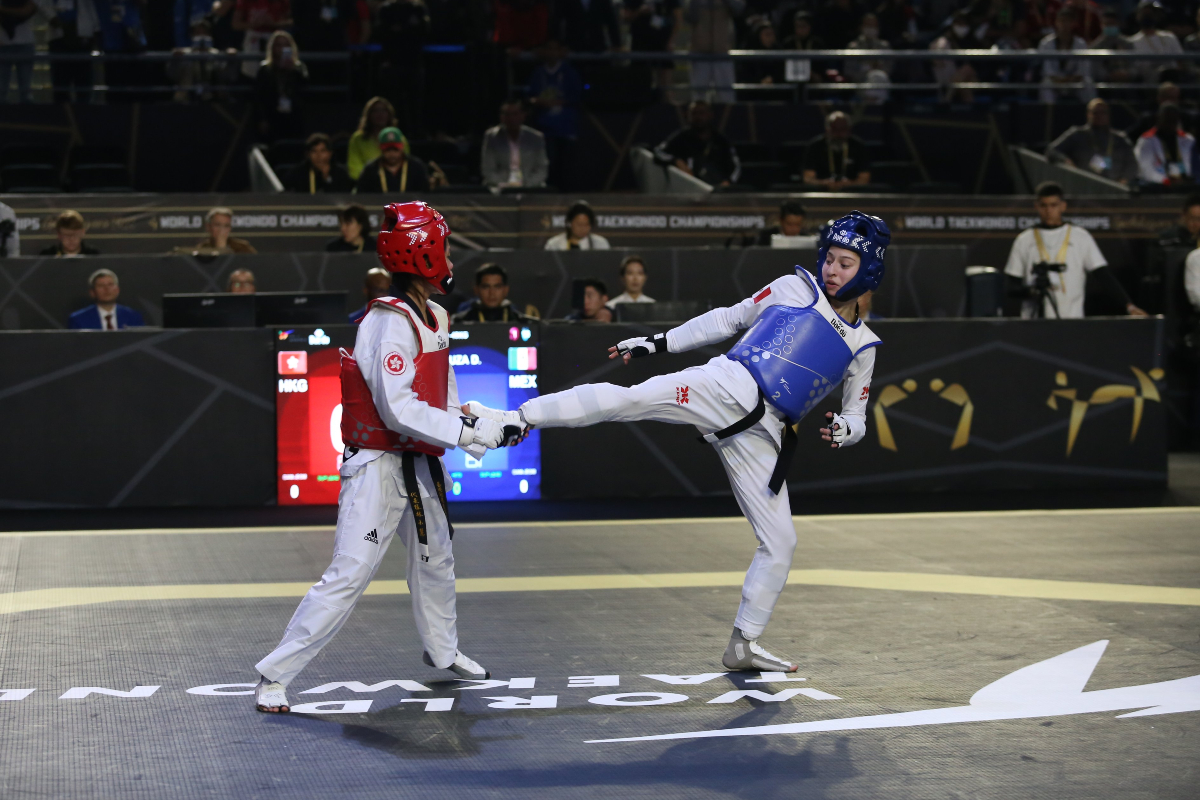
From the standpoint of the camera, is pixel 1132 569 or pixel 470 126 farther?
pixel 470 126

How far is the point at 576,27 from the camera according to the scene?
15.1m

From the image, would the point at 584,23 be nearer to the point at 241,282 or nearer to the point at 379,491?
the point at 241,282

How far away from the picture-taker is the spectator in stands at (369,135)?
12898 mm

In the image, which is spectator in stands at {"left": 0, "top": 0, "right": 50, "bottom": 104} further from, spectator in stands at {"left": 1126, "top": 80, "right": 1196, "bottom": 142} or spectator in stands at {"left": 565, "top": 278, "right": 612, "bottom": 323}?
spectator in stands at {"left": 1126, "top": 80, "right": 1196, "bottom": 142}

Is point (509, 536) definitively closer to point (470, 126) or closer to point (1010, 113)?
point (470, 126)

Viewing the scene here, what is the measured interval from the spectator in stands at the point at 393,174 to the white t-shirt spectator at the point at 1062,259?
5.54 m

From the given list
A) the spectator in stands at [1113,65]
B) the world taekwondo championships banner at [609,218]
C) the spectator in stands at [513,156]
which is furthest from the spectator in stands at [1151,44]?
the spectator in stands at [513,156]

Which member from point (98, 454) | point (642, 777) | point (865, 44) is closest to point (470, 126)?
point (865, 44)

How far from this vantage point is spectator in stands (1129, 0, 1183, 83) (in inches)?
635

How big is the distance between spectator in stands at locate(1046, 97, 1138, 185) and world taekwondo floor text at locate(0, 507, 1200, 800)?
6.63 m

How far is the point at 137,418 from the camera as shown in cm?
977

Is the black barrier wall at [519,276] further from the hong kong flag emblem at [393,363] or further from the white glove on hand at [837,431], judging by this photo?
the hong kong flag emblem at [393,363]

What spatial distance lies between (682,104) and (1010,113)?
12.8 ft

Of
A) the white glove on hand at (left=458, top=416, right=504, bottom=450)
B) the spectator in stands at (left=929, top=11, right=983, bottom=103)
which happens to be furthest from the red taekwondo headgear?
the spectator in stands at (left=929, top=11, right=983, bottom=103)
